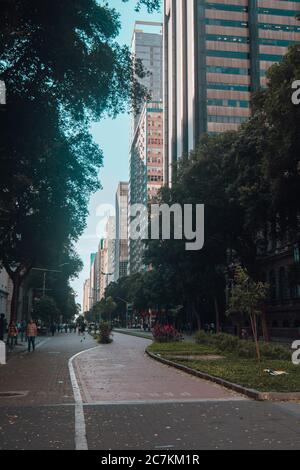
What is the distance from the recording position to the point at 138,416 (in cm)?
951

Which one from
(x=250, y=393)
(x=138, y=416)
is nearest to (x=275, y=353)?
(x=250, y=393)

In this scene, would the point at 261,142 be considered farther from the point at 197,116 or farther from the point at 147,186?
the point at 147,186

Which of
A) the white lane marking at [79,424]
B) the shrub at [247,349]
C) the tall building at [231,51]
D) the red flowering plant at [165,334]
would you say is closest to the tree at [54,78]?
the white lane marking at [79,424]

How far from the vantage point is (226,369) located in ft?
54.6

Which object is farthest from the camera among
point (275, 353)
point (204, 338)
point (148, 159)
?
point (148, 159)

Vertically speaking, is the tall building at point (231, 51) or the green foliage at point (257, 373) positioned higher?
the tall building at point (231, 51)

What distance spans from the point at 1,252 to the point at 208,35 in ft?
233

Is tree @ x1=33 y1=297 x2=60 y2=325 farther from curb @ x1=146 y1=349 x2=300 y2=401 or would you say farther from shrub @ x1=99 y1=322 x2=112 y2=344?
curb @ x1=146 y1=349 x2=300 y2=401

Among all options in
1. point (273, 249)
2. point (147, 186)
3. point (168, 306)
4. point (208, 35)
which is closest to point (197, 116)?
point (208, 35)

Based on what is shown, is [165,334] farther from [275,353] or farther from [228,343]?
[275,353]

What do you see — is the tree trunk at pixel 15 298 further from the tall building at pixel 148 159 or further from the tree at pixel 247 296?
the tall building at pixel 148 159

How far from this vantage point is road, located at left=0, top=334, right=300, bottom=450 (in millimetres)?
7453

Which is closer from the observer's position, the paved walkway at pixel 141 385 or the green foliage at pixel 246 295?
the paved walkway at pixel 141 385

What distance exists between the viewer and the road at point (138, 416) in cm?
745
